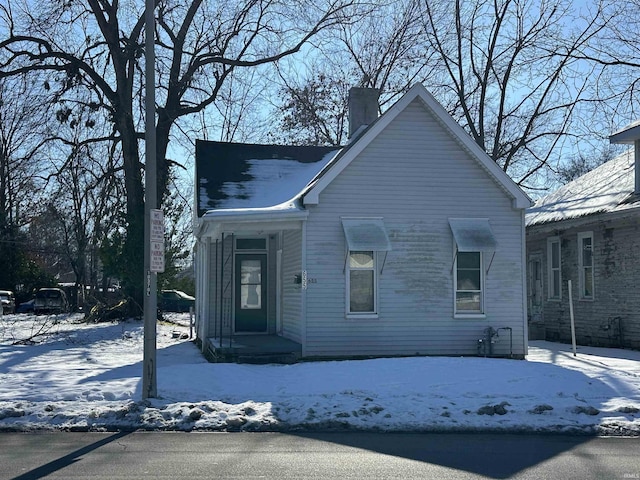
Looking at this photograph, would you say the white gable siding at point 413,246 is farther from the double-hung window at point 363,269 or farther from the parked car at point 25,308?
the parked car at point 25,308

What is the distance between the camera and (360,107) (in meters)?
20.9

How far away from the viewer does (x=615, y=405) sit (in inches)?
424

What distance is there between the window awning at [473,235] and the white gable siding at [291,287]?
3.44 m

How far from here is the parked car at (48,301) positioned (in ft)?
129

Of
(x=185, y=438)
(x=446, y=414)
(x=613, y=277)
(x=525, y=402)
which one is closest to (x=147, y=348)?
(x=185, y=438)

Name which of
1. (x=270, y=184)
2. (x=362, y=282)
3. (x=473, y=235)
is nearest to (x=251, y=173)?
(x=270, y=184)

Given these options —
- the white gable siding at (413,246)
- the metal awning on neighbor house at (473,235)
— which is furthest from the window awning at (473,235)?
the white gable siding at (413,246)

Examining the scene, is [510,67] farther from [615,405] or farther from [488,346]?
[615,405]

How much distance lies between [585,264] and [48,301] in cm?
2997

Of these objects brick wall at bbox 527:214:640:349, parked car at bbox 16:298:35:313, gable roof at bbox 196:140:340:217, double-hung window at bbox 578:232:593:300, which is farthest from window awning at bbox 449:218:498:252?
parked car at bbox 16:298:35:313

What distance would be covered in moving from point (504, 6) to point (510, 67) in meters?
2.58

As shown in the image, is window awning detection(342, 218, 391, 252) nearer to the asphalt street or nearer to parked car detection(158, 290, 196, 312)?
the asphalt street

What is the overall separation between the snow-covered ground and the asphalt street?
0.52 metres

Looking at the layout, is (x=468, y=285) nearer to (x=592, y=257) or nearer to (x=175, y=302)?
(x=592, y=257)
